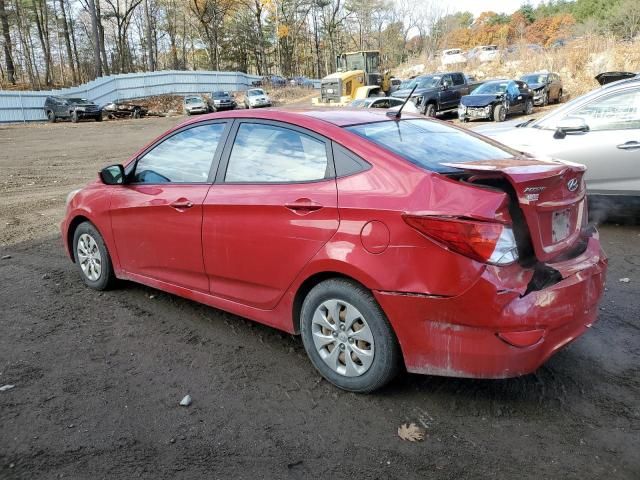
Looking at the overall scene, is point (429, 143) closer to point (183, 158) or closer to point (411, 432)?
point (411, 432)

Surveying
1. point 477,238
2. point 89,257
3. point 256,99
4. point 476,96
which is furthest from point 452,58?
point 477,238

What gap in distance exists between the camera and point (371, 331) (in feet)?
9.64

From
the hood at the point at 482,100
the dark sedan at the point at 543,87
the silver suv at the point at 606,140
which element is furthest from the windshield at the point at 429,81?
the silver suv at the point at 606,140

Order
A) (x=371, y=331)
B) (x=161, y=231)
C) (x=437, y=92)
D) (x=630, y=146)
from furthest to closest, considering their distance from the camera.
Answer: (x=437, y=92)
(x=630, y=146)
(x=161, y=231)
(x=371, y=331)

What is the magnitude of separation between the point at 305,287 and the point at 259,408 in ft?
2.44

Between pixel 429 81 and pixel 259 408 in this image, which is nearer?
pixel 259 408

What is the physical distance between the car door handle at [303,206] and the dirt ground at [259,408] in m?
1.05

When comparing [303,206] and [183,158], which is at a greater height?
[183,158]

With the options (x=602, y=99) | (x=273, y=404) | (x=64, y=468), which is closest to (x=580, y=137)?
(x=602, y=99)

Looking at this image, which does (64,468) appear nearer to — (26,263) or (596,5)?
(26,263)

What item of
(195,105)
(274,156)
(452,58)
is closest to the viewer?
(274,156)

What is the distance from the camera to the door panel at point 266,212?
3.13 meters

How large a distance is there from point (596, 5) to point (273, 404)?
86.4 metres

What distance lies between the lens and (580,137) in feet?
20.6
